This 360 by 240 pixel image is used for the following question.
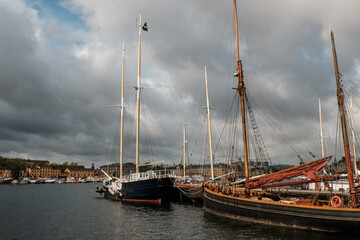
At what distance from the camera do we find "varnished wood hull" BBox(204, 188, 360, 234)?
701 inches

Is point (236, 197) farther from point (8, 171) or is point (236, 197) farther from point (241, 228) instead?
point (8, 171)

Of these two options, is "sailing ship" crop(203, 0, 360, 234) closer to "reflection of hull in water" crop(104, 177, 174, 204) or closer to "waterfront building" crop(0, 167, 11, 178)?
"reflection of hull in water" crop(104, 177, 174, 204)

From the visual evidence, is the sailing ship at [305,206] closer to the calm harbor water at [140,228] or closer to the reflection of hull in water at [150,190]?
the calm harbor water at [140,228]

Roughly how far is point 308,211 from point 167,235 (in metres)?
11.3

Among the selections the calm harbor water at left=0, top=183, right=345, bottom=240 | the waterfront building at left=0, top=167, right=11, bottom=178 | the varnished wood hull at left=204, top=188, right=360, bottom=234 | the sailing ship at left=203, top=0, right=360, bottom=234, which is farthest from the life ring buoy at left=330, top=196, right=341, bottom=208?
the waterfront building at left=0, top=167, right=11, bottom=178

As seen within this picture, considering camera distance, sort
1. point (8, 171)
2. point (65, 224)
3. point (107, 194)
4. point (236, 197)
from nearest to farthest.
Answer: point (236, 197), point (65, 224), point (107, 194), point (8, 171)

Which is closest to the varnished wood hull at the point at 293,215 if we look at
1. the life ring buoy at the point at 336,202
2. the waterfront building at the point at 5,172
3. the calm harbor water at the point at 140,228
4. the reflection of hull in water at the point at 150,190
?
the calm harbor water at the point at 140,228

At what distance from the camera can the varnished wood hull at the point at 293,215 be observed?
58.4 ft

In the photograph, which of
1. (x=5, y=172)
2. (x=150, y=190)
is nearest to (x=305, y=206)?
(x=150, y=190)

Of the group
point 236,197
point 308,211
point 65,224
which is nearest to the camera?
point 308,211

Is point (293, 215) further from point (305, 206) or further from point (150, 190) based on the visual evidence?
point (150, 190)

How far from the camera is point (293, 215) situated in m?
20.0

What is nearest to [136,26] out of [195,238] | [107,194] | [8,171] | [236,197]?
[107,194]

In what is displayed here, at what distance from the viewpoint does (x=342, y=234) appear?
1798 cm
